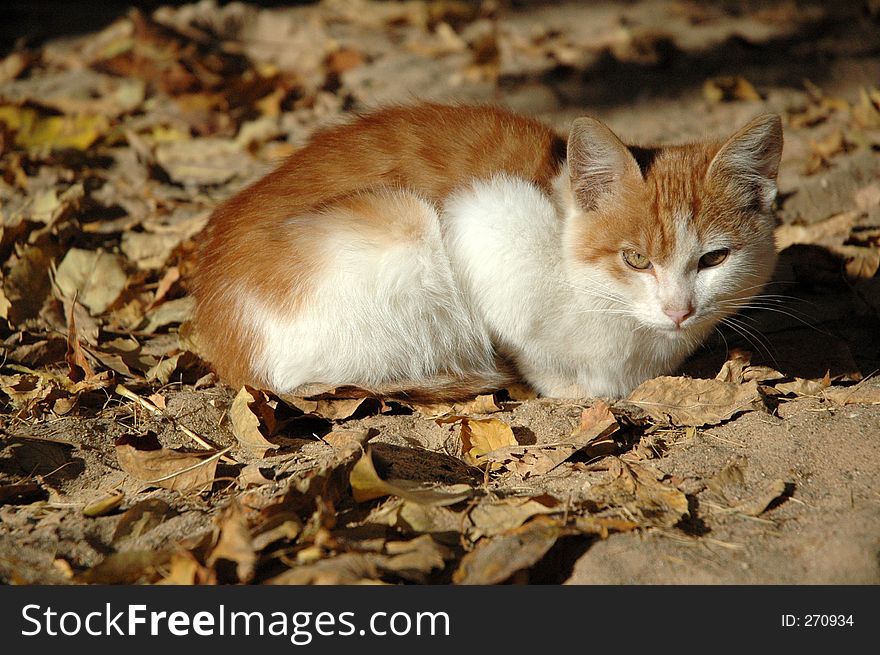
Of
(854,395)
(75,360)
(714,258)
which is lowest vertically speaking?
(854,395)

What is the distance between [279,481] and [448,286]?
0.98m

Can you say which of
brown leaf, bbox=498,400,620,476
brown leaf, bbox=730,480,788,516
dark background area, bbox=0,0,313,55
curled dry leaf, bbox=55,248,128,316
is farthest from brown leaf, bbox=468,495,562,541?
dark background area, bbox=0,0,313,55

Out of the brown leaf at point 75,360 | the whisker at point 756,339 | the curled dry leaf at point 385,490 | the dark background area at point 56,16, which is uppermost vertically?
the dark background area at point 56,16

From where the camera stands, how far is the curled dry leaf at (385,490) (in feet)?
8.31

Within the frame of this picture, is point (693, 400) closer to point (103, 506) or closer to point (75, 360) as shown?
point (103, 506)

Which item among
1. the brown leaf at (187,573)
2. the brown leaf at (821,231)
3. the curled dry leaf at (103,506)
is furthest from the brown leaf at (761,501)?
the brown leaf at (821,231)

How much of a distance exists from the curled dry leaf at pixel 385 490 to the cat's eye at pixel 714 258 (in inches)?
45.9

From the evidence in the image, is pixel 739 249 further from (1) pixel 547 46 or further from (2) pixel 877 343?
(1) pixel 547 46

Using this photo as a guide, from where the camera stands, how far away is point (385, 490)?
2564 millimetres

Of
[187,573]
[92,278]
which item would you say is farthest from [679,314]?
[92,278]

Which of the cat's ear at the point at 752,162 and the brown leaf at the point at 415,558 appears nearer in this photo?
the brown leaf at the point at 415,558

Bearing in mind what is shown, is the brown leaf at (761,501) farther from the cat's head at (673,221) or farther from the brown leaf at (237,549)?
the brown leaf at (237,549)

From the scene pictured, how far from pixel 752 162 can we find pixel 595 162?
21.6 inches

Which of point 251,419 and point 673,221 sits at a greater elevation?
point 673,221
